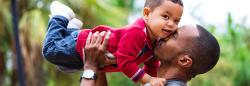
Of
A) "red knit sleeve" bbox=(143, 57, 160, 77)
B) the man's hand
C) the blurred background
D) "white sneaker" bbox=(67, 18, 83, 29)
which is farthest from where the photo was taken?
the blurred background

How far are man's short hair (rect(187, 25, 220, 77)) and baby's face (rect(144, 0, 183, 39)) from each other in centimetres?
11

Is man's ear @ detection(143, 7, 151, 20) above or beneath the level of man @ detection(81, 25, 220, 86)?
above

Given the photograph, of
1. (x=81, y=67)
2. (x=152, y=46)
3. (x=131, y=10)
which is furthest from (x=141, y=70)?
(x=131, y=10)

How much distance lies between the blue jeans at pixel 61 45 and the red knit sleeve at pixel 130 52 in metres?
0.27

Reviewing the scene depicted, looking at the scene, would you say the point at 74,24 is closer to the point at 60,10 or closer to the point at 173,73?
the point at 60,10

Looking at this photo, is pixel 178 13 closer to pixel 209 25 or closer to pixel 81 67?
pixel 81 67

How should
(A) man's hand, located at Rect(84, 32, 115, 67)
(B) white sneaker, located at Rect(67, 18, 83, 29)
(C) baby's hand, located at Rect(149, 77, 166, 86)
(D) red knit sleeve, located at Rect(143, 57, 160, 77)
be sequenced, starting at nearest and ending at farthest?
(C) baby's hand, located at Rect(149, 77, 166, 86), (A) man's hand, located at Rect(84, 32, 115, 67), (D) red knit sleeve, located at Rect(143, 57, 160, 77), (B) white sneaker, located at Rect(67, 18, 83, 29)

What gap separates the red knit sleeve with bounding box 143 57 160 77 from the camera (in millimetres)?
3404

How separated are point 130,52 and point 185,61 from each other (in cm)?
25

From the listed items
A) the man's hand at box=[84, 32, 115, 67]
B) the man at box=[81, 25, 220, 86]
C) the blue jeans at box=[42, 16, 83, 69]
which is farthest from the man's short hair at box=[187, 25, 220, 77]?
the blue jeans at box=[42, 16, 83, 69]

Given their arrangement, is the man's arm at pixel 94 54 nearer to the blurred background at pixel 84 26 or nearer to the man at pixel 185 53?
the man at pixel 185 53

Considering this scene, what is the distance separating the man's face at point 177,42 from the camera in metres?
3.17

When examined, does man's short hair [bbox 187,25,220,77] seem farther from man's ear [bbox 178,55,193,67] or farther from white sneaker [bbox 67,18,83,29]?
white sneaker [bbox 67,18,83,29]

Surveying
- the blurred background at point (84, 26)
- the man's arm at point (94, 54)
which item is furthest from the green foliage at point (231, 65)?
the man's arm at point (94, 54)
